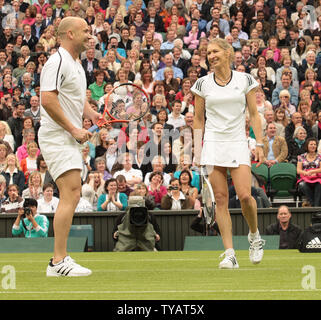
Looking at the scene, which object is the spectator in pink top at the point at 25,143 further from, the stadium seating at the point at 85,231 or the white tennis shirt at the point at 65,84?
the white tennis shirt at the point at 65,84

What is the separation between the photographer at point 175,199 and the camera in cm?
1448

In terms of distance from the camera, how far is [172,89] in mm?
18297

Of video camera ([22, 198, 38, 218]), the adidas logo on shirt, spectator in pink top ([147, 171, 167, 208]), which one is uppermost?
spectator in pink top ([147, 171, 167, 208])

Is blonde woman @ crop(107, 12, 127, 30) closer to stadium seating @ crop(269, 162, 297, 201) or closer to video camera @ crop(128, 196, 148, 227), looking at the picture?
stadium seating @ crop(269, 162, 297, 201)

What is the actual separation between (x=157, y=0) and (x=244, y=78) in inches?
539

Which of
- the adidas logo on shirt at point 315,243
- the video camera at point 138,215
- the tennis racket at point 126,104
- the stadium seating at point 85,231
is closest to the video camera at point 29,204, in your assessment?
the stadium seating at point 85,231

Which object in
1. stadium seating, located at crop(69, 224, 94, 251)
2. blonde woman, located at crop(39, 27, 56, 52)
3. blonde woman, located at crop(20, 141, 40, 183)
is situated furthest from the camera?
blonde woman, located at crop(39, 27, 56, 52)

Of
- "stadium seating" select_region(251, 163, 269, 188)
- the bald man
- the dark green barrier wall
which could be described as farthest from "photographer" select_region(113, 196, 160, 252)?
the bald man

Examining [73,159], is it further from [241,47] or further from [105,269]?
[241,47]

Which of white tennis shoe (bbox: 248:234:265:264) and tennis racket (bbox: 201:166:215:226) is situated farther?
tennis racket (bbox: 201:166:215:226)

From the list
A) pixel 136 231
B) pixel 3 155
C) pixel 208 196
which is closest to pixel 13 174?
pixel 3 155

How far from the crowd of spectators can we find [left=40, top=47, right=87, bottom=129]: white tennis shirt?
262 inches

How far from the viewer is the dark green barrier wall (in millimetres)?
13789
